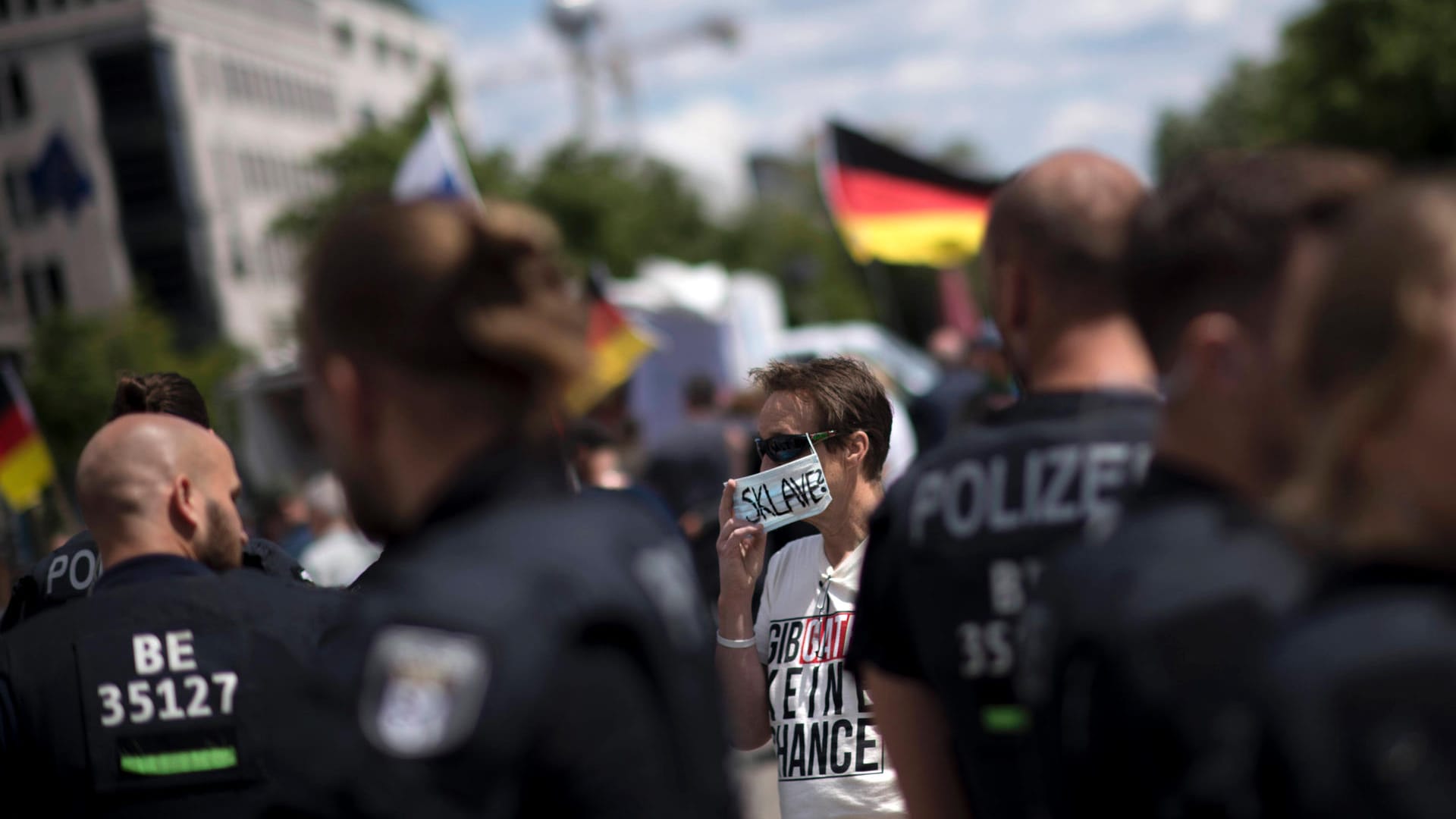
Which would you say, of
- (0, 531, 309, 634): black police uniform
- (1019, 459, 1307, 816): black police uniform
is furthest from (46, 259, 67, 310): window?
(1019, 459, 1307, 816): black police uniform

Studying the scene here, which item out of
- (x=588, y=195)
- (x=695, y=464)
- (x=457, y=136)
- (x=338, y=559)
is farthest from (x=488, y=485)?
(x=588, y=195)

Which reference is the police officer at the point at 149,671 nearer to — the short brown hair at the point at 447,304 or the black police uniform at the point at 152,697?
the black police uniform at the point at 152,697

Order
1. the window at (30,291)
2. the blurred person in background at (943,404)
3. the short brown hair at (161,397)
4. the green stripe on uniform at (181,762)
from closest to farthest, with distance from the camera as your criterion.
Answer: the green stripe on uniform at (181,762)
the short brown hair at (161,397)
the blurred person in background at (943,404)
the window at (30,291)

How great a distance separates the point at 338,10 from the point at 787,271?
34876 mm

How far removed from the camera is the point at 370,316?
2.03 m

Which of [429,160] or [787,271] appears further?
[787,271]

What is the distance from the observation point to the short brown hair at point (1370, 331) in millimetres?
1680

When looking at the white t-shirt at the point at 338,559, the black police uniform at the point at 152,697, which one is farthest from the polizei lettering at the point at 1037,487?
the white t-shirt at the point at 338,559

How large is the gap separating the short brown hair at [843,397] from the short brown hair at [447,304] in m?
2.18

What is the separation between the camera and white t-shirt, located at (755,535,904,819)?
390 cm

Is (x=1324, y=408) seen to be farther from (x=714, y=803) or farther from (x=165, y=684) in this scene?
(x=165, y=684)

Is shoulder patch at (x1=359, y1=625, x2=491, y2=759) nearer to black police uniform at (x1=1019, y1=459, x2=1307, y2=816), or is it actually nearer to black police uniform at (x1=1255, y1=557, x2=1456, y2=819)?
black police uniform at (x1=1019, y1=459, x2=1307, y2=816)

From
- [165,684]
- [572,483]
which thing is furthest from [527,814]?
[165,684]

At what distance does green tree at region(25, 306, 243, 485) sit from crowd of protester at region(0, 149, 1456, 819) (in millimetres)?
35250
